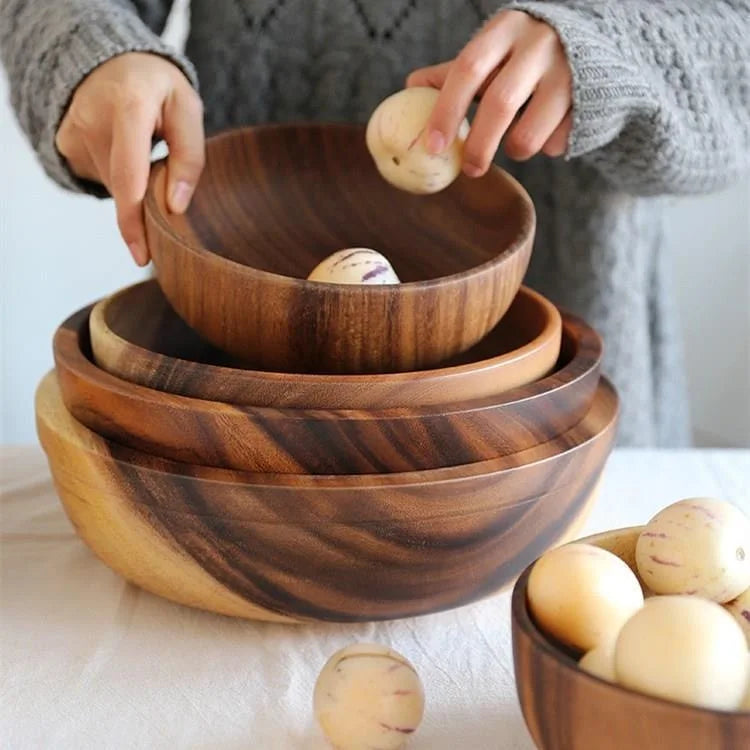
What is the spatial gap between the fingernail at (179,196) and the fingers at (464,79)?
16 centimetres

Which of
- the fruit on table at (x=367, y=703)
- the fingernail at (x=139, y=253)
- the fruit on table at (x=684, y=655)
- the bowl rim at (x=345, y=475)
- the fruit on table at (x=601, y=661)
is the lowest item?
the fruit on table at (x=367, y=703)

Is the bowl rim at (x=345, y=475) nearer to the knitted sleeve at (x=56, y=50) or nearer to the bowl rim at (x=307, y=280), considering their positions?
the bowl rim at (x=307, y=280)

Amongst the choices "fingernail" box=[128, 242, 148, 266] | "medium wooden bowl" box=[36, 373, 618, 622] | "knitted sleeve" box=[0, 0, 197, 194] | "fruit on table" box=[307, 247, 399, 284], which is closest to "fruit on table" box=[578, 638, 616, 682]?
"medium wooden bowl" box=[36, 373, 618, 622]

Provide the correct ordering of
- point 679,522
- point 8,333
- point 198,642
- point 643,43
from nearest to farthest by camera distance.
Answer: point 679,522 < point 198,642 < point 643,43 < point 8,333

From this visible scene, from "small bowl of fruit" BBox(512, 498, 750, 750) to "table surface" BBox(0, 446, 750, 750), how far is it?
0.10m

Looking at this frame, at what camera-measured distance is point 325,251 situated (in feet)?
2.37

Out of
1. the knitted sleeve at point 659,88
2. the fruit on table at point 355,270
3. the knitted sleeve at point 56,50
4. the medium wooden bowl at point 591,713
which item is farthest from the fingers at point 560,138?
the medium wooden bowl at point 591,713

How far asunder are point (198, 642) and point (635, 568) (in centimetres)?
22

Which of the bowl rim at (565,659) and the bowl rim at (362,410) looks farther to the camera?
the bowl rim at (362,410)

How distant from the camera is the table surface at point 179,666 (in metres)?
0.46

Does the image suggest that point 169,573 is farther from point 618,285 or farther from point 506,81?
point 618,285

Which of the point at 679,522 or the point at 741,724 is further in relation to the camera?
the point at 679,522

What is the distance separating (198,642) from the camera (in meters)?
0.53

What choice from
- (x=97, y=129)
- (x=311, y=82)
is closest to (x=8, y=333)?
(x=311, y=82)
